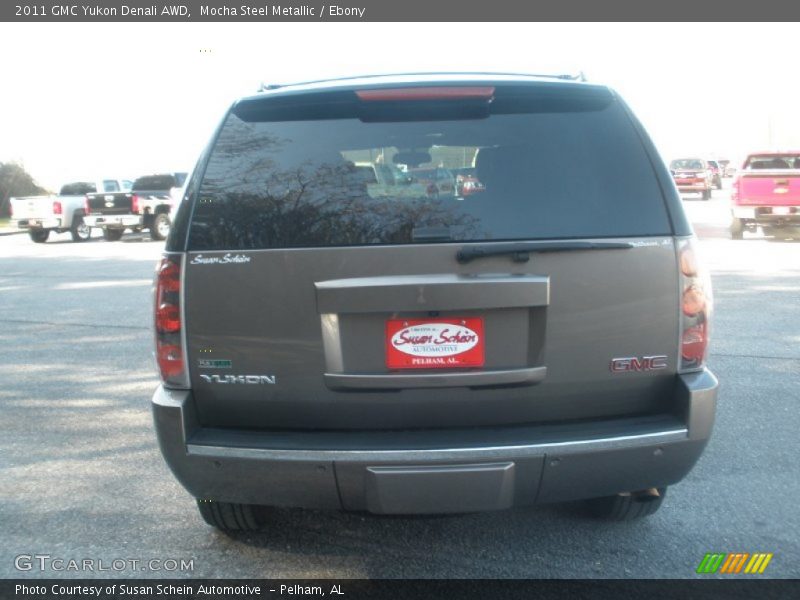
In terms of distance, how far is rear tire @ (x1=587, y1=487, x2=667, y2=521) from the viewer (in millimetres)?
3971

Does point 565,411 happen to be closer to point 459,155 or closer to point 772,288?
point 459,155

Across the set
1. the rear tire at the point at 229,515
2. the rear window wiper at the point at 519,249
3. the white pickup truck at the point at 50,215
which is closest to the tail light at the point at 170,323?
the rear tire at the point at 229,515

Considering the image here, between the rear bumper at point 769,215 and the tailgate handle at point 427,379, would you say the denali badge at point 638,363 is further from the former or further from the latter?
the rear bumper at point 769,215

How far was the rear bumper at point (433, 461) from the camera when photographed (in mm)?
3113

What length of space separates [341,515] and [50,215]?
76.1ft

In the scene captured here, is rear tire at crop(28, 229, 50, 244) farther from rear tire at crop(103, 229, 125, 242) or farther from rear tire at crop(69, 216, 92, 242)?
rear tire at crop(103, 229, 125, 242)

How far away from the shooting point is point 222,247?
3.30 metres

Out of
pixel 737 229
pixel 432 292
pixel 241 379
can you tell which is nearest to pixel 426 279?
pixel 432 292

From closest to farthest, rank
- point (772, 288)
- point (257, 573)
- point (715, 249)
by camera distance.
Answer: point (257, 573), point (772, 288), point (715, 249)

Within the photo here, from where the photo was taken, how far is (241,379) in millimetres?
3305

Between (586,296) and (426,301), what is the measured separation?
2.01 feet

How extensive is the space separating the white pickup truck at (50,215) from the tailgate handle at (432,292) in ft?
78.8

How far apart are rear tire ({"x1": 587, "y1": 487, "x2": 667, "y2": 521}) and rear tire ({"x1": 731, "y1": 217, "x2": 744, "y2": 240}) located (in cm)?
1646

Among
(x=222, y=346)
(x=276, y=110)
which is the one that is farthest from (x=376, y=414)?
(x=276, y=110)
